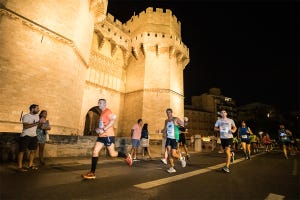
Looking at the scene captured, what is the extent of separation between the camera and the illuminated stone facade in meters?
10.5

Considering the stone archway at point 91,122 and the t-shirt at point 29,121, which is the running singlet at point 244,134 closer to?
the t-shirt at point 29,121

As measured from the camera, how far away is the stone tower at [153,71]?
19.6 m

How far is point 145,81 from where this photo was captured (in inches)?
798

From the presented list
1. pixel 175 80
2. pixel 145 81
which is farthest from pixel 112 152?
pixel 175 80

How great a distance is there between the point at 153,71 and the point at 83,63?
26.1ft

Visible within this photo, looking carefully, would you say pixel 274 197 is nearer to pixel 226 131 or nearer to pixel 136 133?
pixel 226 131

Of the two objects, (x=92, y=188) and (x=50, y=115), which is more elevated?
(x=50, y=115)

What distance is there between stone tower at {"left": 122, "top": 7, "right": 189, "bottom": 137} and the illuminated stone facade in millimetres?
104

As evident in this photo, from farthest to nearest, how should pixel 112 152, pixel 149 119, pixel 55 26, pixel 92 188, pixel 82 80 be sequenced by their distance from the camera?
pixel 149 119, pixel 82 80, pixel 55 26, pixel 112 152, pixel 92 188

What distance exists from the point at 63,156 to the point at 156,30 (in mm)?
17598

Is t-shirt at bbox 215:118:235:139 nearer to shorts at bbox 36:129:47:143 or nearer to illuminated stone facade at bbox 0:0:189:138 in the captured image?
shorts at bbox 36:129:47:143

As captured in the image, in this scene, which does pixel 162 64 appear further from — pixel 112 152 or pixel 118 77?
pixel 112 152

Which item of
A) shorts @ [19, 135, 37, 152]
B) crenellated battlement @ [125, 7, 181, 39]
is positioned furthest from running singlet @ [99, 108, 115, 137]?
crenellated battlement @ [125, 7, 181, 39]

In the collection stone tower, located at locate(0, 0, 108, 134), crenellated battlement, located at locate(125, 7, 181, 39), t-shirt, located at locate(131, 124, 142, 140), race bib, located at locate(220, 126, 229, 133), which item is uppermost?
crenellated battlement, located at locate(125, 7, 181, 39)
